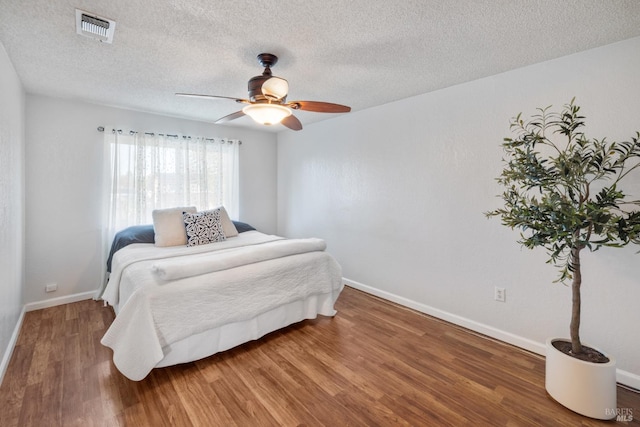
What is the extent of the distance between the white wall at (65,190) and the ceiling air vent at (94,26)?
5.93 feet

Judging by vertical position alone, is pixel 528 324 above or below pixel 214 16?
below

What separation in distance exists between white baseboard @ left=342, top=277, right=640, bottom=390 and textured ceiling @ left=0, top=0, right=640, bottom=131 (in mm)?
2192

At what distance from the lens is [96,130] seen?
3262 mm

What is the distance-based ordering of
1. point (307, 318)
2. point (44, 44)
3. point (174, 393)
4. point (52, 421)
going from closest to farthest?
point (52, 421)
point (174, 393)
point (44, 44)
point (307, 318)

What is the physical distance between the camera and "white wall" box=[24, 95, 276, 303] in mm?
2949

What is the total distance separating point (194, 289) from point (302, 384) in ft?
3.21

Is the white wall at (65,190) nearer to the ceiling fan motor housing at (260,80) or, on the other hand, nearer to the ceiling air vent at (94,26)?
the ceiling air vent at (94,26)

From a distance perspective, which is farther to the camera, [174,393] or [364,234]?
[364,234]

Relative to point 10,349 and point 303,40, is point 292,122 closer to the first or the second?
point 303,40

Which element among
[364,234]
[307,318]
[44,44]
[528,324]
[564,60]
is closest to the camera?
[44,44]

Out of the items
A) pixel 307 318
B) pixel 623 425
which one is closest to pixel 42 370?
pixel 307 318

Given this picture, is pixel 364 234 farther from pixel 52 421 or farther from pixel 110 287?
pixel 52 421

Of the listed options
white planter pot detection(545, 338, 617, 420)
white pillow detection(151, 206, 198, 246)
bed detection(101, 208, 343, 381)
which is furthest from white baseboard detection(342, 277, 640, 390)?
white pillow detection(151, 206, 198, 246)

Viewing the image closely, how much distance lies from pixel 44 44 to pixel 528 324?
412 cm
